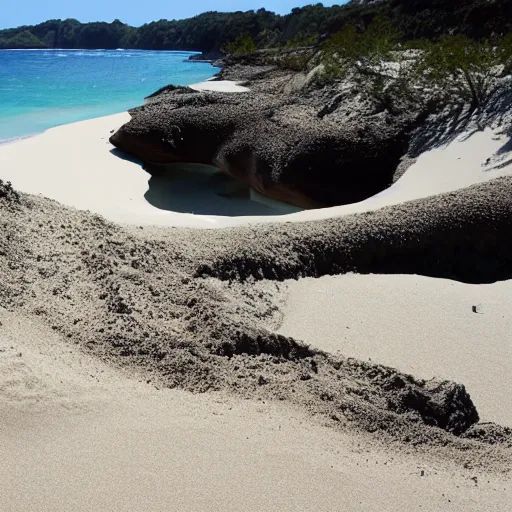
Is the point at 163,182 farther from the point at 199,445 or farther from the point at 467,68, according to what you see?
the point at 199,445

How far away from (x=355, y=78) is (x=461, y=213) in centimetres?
522

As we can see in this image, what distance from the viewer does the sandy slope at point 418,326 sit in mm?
3674

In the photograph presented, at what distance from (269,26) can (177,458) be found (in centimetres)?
6155

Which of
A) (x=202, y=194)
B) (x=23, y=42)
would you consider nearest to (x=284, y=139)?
(x=202, y=194)

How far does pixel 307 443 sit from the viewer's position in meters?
2.43

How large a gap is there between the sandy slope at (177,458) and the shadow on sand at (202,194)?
20.4 feet

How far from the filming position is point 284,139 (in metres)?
8.91

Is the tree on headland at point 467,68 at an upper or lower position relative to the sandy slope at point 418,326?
upper

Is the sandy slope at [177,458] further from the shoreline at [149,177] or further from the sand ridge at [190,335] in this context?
the shoreline at [149,177]

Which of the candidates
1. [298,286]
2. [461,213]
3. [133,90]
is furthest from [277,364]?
[133,90]

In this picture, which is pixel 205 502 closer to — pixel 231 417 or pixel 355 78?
pixel 231 417

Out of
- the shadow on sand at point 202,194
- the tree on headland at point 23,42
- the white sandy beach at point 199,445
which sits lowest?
the shadow on sand at point 202,194

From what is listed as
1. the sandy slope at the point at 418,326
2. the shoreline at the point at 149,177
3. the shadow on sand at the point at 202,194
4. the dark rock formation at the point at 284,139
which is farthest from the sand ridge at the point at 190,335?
the shadow on sand at the point at 202,194

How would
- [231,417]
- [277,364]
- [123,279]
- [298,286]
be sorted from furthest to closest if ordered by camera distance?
[298,286], [123,279], [277,364], [231,417]
